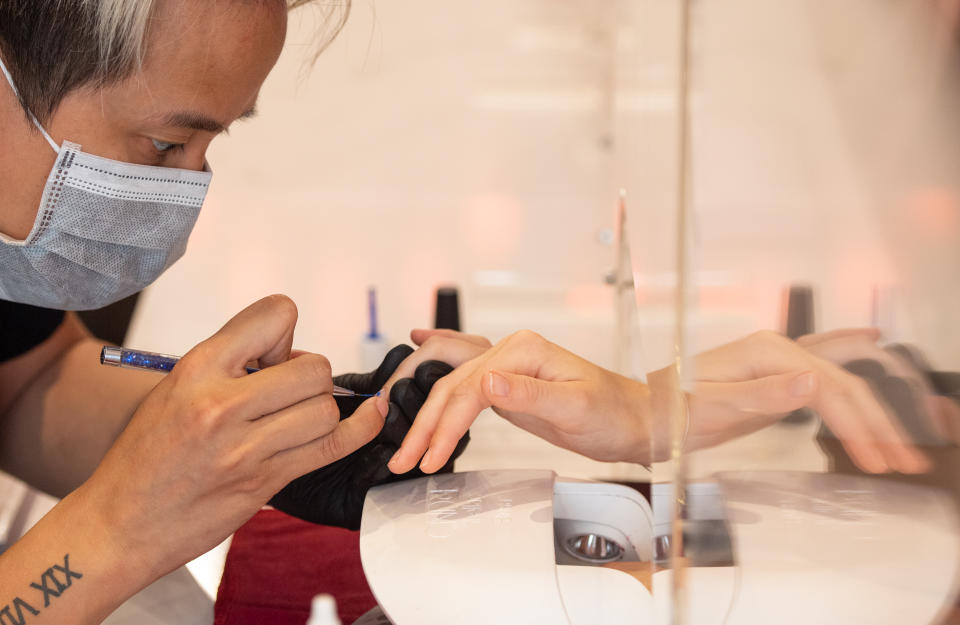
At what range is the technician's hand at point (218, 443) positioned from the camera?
47cm

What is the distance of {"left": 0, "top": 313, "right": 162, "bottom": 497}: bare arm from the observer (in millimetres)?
811

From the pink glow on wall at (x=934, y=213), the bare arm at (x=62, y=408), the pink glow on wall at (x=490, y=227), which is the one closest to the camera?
the pink glow on wall at (x=934, y=213)

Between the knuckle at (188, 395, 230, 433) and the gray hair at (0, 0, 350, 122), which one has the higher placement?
the gray hair at (0, 0, 350, 122)

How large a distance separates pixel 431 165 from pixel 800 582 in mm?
755

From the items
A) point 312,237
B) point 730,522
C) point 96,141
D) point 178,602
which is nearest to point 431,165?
point 312,237

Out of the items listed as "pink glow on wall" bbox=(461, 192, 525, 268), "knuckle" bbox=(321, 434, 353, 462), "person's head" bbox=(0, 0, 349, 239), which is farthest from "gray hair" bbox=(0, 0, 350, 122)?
"pink glow on wall" bbox=(461, 192, 525, 268)

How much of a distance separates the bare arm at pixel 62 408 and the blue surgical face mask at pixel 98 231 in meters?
0.18

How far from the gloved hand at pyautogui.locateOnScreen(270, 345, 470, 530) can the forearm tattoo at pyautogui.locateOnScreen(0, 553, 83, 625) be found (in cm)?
15

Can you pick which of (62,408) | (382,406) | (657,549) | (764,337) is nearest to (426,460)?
(382,406)

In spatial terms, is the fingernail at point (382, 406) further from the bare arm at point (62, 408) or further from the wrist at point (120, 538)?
the bare arm at point (62, 408)

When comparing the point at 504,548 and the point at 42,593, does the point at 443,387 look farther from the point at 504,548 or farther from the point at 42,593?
the point at 42,593

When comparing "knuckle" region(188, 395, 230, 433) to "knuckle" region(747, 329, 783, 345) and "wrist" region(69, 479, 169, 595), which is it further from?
"knuckle" region(747, 329, 783, 345)

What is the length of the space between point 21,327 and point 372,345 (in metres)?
0.51

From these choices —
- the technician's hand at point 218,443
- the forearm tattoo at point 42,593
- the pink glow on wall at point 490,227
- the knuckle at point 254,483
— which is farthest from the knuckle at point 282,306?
the pink glow on wall at point 490,227
